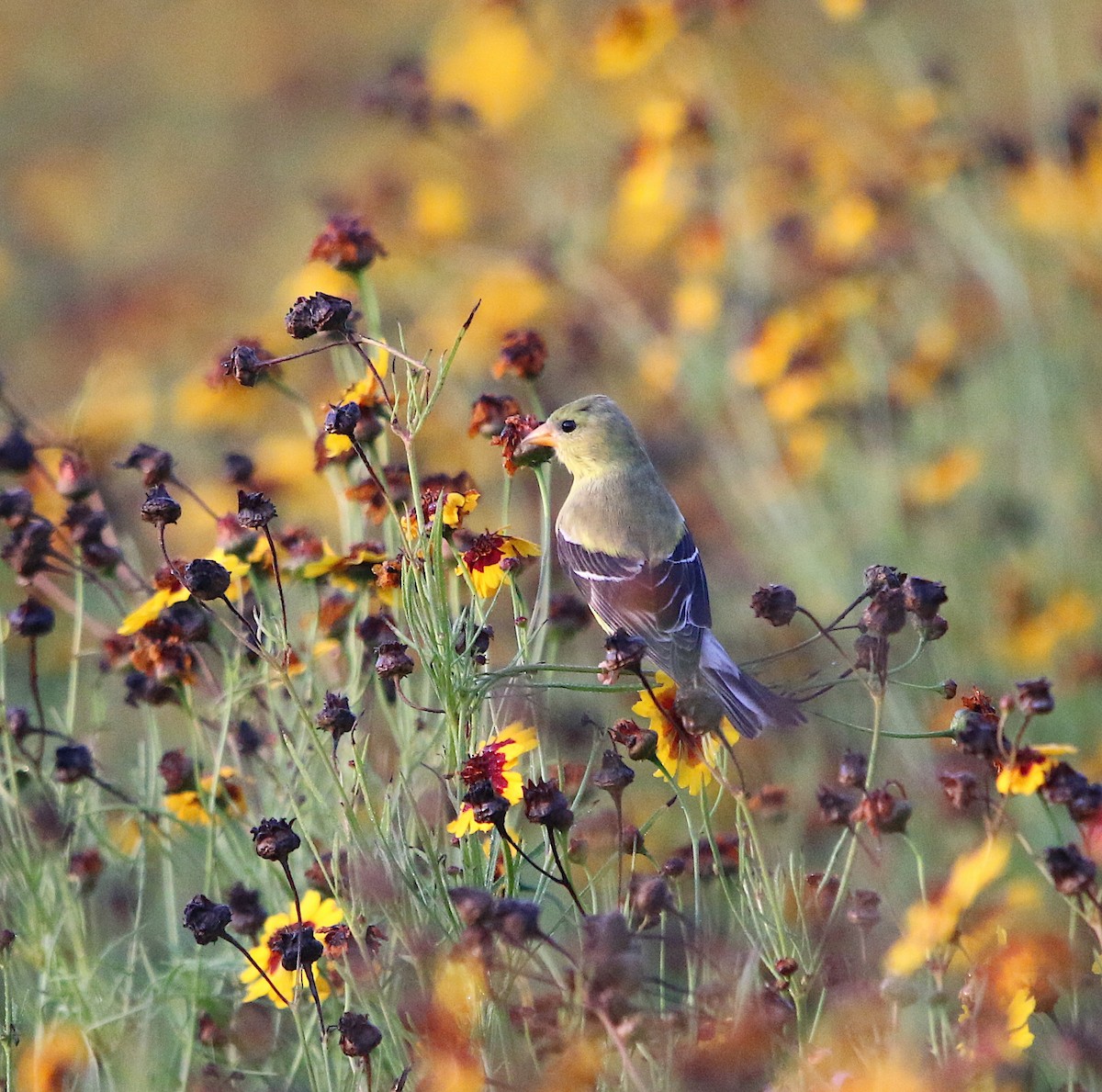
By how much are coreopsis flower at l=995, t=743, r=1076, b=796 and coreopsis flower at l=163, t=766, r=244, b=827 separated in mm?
950

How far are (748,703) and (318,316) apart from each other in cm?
72

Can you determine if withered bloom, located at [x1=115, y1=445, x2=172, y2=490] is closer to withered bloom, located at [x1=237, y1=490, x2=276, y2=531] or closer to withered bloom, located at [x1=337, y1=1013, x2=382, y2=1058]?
withered bloom, located at [x1=237, y1=490, x2=276, y2=531]

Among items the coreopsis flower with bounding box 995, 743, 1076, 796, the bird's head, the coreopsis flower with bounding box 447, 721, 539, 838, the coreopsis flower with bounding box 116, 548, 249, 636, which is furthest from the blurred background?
the coreopsis flower with bounding box 995, 743, 1076, 796

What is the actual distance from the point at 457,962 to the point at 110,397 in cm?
322

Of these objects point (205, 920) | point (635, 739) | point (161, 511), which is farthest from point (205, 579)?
point (635, 739)

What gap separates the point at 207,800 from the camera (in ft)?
6.53

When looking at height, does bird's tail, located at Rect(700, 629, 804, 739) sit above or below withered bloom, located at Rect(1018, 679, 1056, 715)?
below

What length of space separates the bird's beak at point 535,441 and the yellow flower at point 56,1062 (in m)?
0.88

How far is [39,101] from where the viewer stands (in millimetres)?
8961

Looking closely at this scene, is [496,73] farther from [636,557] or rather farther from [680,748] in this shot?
[680,748]

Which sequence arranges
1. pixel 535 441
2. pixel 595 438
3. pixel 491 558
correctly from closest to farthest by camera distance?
pixel 491 558 → pixel 535 441 → pixel 595 438

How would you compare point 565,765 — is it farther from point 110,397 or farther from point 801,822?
point 110,397

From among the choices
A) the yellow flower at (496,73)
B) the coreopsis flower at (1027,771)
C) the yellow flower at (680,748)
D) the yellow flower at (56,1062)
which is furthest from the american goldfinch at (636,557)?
the yellow flower at (496,73)

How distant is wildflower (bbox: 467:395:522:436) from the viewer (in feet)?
6.61
